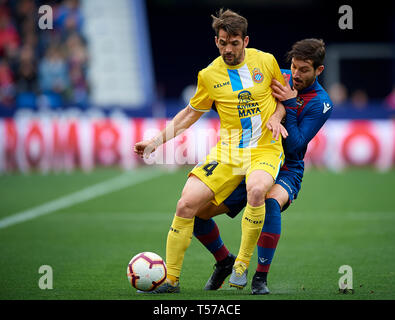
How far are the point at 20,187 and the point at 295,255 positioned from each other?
7.46 meters

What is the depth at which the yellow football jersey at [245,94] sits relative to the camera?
20.0 ft

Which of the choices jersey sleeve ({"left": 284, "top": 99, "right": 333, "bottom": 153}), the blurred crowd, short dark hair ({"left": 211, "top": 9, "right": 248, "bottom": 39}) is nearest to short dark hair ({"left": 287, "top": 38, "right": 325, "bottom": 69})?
jersey sleeve ({"left": 284, "top": 99, "right": 333, "bottom": 153})

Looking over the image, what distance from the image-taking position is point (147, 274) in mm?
5754

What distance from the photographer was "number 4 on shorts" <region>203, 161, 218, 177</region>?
597 centimetres

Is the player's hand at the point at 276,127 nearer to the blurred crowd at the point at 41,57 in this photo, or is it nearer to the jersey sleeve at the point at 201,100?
the jersey sleeve at the point at 201,100

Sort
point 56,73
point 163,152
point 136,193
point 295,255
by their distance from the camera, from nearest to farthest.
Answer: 1. point 295,255
2. point 136,193
3. point 163,152
4. point 56,73

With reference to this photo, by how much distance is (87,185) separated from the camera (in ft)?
46.0

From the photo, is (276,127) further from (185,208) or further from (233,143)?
(185,208)

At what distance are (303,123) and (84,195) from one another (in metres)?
7.21

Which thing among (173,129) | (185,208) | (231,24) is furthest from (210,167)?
(231,24)

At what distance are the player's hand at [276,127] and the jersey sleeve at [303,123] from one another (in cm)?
13

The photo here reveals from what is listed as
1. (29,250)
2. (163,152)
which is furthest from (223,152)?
(163,152)

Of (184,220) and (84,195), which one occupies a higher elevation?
(184,220)
